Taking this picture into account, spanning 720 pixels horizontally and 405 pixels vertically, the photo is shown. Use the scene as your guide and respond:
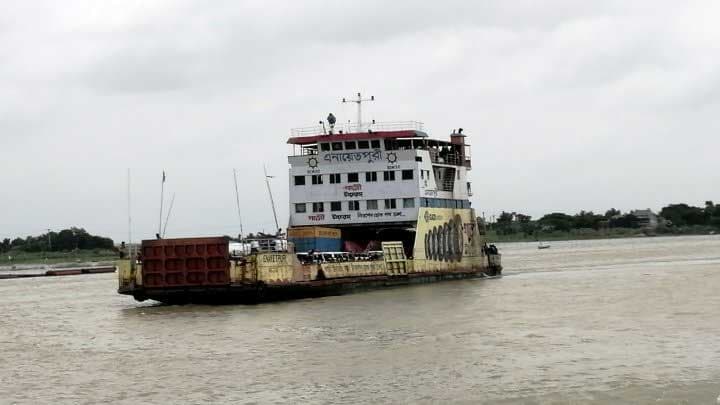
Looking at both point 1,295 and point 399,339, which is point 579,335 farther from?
point 1,295

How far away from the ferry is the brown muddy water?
0.90 m

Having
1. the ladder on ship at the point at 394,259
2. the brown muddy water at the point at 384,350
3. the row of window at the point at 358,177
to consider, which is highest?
the row of window at the point at 358,177

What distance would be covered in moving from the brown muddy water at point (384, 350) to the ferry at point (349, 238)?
35.6 inches

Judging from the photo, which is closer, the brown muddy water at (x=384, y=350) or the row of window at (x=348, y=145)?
the brown muddy water at (x=384, y=350)

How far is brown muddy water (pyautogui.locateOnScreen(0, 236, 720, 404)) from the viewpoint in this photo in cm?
1631

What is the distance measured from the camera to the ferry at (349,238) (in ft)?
99.8

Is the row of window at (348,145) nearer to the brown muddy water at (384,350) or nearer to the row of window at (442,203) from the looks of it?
the row of window at (442,203)

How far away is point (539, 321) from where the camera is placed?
24953 millimetres

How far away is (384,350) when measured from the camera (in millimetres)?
Answer: 20703

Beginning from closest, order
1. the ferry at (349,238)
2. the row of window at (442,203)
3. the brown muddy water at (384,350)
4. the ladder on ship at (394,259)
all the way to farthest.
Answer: the brown muddy water at (384,350) < the ferry at (349,238) < the ladder on ship at (394,259) < the row of window at (442,203)

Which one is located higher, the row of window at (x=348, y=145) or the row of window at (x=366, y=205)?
the row of window at (x=348, y=145)

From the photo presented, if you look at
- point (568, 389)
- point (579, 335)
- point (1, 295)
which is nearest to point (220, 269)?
point (579, 335)

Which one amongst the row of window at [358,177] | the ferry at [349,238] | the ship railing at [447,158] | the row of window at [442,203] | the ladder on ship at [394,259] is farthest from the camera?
the ship railing at [447,158]

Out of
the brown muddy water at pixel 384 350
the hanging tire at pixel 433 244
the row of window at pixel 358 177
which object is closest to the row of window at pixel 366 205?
the row of window at pixel 358 177
